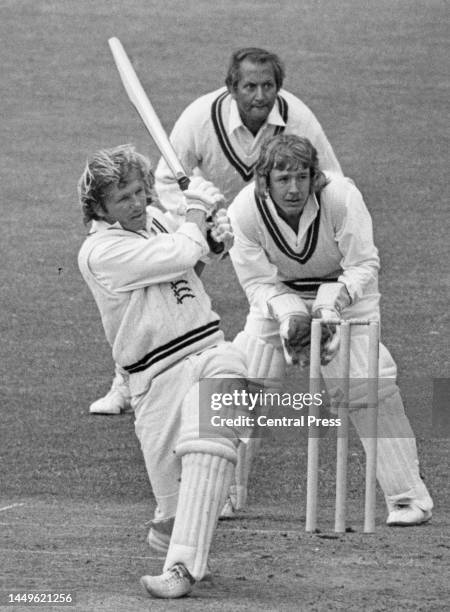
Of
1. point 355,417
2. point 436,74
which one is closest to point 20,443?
point 355,417

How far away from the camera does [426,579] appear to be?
518 centimetres

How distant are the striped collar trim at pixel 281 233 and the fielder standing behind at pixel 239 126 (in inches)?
45.8

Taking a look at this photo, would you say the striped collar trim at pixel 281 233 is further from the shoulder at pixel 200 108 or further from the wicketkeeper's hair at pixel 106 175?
the shoulder at pixel 200 108

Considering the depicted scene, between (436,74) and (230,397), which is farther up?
(436,74)

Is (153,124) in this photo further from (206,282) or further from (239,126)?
(206,282)

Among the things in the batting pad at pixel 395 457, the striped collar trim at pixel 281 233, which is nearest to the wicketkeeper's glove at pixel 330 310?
the striped collar trim at pixel 281 233

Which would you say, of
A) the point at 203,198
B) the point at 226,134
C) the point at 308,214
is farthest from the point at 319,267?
the point at 226,134

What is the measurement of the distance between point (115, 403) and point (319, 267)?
2842mm

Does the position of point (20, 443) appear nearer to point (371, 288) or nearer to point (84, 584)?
point (371, 288)

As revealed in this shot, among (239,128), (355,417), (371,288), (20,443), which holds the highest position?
(239,128)

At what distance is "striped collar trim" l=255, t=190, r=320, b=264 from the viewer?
638cm

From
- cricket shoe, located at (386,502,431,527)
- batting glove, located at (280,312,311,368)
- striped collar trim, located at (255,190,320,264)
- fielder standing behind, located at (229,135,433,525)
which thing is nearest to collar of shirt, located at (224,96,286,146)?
fielder standing behind, located at (229,135,433,525)

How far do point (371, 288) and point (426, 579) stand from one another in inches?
66.9

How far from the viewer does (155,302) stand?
519 centimetres
